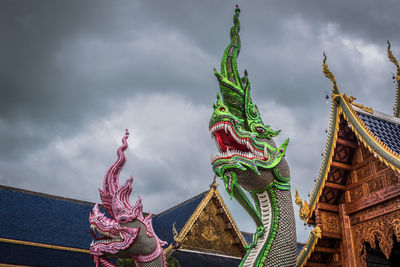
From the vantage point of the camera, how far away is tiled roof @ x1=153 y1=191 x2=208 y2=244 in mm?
13770

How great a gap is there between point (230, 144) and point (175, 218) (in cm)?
1028

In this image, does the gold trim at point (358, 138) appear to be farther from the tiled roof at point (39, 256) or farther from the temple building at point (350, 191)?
the tiled roof at point (39, 256)

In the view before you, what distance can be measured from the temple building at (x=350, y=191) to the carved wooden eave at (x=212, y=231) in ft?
22.5

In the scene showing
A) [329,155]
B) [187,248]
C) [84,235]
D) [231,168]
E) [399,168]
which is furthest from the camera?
[84,235]

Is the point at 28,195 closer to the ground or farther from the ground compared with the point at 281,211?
farther from the ground

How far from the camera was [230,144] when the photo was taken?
504cm

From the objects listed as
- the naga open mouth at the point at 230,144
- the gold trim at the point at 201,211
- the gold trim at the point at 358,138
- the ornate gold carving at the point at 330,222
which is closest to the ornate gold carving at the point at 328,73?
the gold trim at the point at 358,138

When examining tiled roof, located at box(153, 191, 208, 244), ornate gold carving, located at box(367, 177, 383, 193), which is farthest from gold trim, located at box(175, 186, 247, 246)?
ornate gold carving, located at box(367, 177, 383, 193)

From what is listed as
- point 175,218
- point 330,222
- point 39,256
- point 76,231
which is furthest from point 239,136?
point 76,231

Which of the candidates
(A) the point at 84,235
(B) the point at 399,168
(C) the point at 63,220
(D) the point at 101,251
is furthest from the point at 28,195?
(B) the point at 399,168

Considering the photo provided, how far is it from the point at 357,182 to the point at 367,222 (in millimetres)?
587

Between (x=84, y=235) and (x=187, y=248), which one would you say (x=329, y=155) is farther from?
(x=84, y=235)

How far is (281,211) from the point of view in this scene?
16.8 ft

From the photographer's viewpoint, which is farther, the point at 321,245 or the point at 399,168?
the point at 321,245
